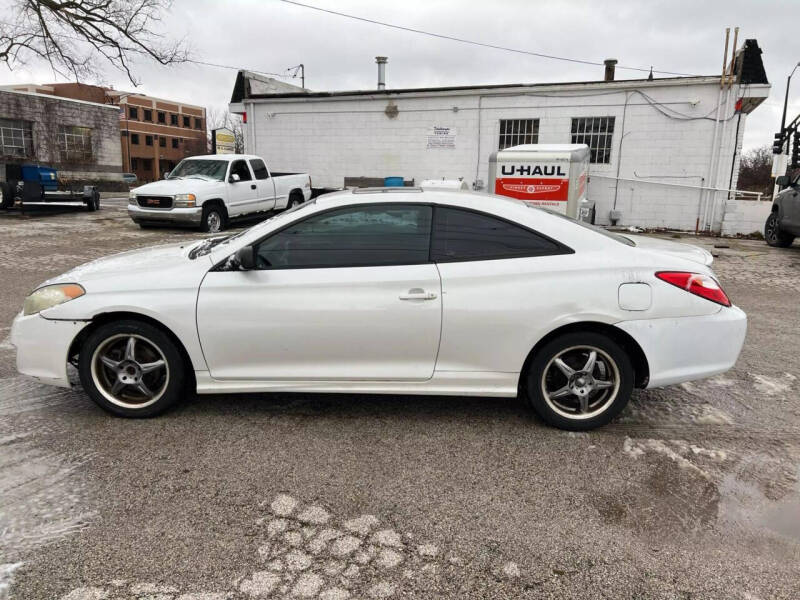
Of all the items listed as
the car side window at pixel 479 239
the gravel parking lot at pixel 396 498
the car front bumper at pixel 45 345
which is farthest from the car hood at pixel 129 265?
the car side window at pixel 479 239

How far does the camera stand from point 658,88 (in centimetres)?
1619

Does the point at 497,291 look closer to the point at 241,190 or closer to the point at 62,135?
the point at 241,190

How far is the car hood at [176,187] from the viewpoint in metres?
14.0

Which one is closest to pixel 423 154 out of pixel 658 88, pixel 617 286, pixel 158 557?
A: pixel 658 88

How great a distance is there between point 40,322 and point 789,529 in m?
4.32

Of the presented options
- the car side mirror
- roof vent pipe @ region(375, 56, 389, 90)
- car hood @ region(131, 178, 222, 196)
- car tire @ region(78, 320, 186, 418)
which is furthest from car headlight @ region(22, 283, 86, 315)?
roof vent pipe @ region(375, 56, 389, 90)

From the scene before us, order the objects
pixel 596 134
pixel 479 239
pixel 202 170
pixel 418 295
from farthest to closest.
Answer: pixel 596 134 < pixel 202 170 < pixel 479 239 < pixel 418 295

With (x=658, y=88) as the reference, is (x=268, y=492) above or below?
below

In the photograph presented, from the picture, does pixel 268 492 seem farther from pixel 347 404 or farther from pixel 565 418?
pixel 565 418

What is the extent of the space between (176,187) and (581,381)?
41.9ft

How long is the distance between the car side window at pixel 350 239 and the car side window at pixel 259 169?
42.0 ft

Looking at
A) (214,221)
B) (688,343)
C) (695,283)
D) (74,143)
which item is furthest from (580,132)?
(74,143)

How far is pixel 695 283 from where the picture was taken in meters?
3.59

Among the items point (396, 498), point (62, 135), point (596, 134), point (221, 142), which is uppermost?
point (62, 135)
